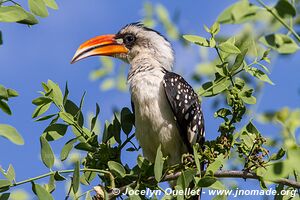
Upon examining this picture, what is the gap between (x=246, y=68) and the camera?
336 cm

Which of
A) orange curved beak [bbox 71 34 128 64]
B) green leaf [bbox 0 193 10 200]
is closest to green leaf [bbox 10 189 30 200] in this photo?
green leaf [bbox 0 193 10 200]

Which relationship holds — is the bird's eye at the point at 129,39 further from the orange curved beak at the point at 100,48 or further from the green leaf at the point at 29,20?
the green leaf at the point at 29,20

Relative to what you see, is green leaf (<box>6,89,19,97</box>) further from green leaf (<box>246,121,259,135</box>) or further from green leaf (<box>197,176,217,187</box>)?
green leaf (<box>246,121,259,135</box>)

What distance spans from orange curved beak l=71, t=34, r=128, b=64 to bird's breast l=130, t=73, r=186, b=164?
0.63m

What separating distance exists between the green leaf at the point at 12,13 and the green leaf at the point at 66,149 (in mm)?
1188

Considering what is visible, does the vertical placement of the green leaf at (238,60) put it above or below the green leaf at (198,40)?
below

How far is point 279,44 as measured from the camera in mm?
1767

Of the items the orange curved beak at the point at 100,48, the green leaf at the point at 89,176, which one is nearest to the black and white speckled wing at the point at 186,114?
the orange curved beak at the point at 100,48

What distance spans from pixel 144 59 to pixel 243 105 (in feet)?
6.07

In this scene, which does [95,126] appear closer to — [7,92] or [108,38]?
[7,92]

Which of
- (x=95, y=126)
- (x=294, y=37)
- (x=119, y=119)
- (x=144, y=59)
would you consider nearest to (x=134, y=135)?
(x=119, y=119)

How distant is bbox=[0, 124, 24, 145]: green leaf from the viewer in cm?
228

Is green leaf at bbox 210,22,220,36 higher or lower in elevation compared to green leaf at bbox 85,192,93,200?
higher

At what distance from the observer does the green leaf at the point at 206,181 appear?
2854 millimetres
